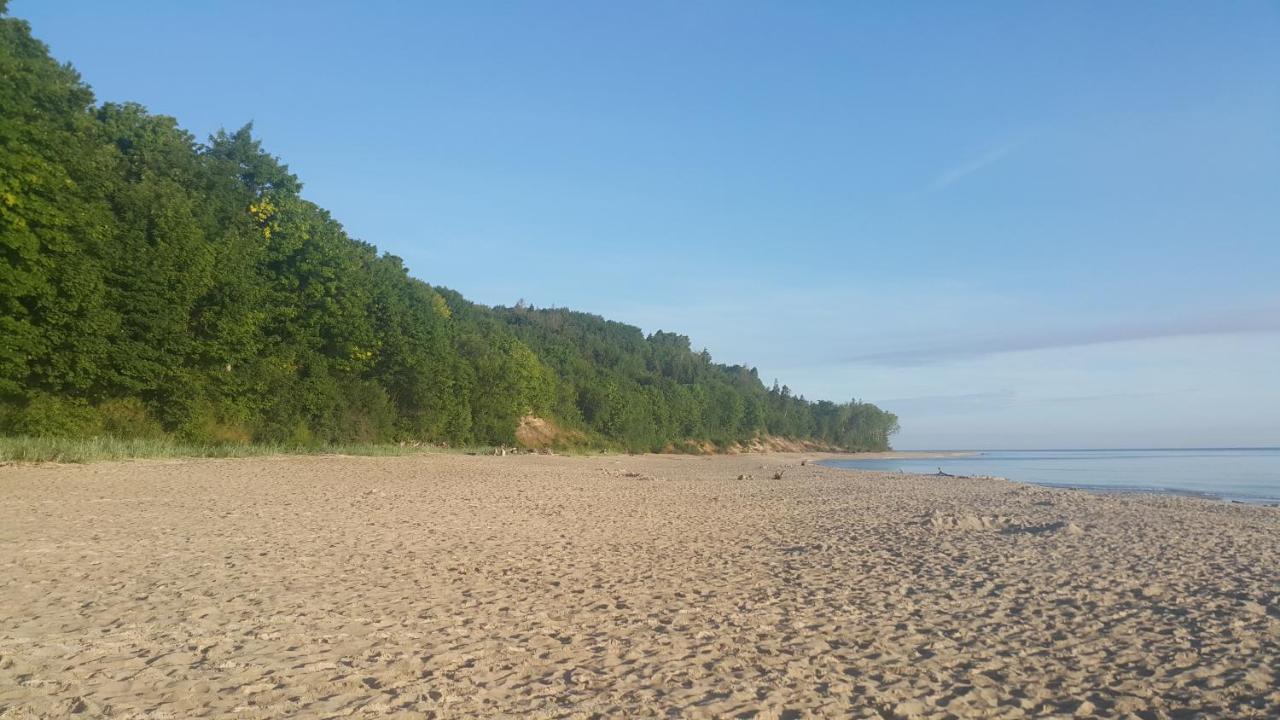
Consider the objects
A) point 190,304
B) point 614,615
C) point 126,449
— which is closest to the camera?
point 614,615

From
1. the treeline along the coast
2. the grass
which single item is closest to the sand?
the grass

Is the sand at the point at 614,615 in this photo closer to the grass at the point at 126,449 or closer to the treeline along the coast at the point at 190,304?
the grass at the point at 126,449

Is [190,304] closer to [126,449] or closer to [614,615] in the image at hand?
[126,449]

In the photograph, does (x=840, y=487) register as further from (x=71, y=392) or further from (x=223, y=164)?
(x=223, y=164)

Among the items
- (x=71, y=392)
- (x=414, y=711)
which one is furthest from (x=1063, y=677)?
(x=71, y=392)

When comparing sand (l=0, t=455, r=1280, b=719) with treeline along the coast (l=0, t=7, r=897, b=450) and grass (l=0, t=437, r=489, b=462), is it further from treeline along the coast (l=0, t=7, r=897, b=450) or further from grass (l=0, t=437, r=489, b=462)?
treeline along the coast (l=0, t=7, r=897, b=450)

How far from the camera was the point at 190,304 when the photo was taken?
2856 cm

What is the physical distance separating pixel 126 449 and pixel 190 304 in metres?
6.72

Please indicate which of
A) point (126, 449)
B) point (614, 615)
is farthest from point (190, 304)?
point (614, 615)

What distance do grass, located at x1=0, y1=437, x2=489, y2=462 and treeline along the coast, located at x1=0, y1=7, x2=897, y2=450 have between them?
4.25 ft

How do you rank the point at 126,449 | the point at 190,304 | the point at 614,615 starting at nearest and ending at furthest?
the point at 614,615 < the point at 126,449 < the point at 190,304

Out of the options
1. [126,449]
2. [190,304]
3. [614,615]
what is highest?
[190,304]

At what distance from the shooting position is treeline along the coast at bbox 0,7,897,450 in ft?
76.0

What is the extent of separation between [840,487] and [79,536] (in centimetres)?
2265
